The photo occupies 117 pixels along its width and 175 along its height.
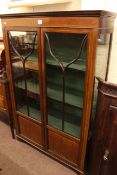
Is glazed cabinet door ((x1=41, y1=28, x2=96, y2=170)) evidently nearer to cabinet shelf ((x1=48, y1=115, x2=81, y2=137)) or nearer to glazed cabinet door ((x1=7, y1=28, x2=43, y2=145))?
cabinet shelf ((x1=48, y1=115, x2=81, y2=137))

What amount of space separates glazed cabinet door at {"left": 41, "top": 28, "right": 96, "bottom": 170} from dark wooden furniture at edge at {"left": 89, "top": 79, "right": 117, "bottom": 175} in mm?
100

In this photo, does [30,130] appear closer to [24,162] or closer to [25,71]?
[24,162]

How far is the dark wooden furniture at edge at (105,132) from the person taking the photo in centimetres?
117

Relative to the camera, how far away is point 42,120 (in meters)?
1.74

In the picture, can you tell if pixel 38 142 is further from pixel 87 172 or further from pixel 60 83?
pixel 60 83

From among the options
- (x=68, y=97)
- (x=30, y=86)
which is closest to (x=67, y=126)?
(x=68, y=97)

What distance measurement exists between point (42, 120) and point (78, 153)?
0.49 meters

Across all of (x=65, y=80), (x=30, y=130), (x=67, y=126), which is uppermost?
(x=65, y=80)

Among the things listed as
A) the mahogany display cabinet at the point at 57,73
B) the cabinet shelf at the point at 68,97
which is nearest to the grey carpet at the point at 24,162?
the mahogany display cabinet at the point at 57,73

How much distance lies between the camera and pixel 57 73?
1604 millimetres

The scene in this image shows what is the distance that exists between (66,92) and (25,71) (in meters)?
0.49

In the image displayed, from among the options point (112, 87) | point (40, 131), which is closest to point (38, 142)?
point (40, 131)

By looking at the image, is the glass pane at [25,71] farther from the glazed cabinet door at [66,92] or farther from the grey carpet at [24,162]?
the grey carpet at [24,162]

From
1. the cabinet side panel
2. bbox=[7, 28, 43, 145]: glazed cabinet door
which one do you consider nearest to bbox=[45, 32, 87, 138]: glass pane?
bbox=[7, 28, 43, 145]: glazed cabinet door
